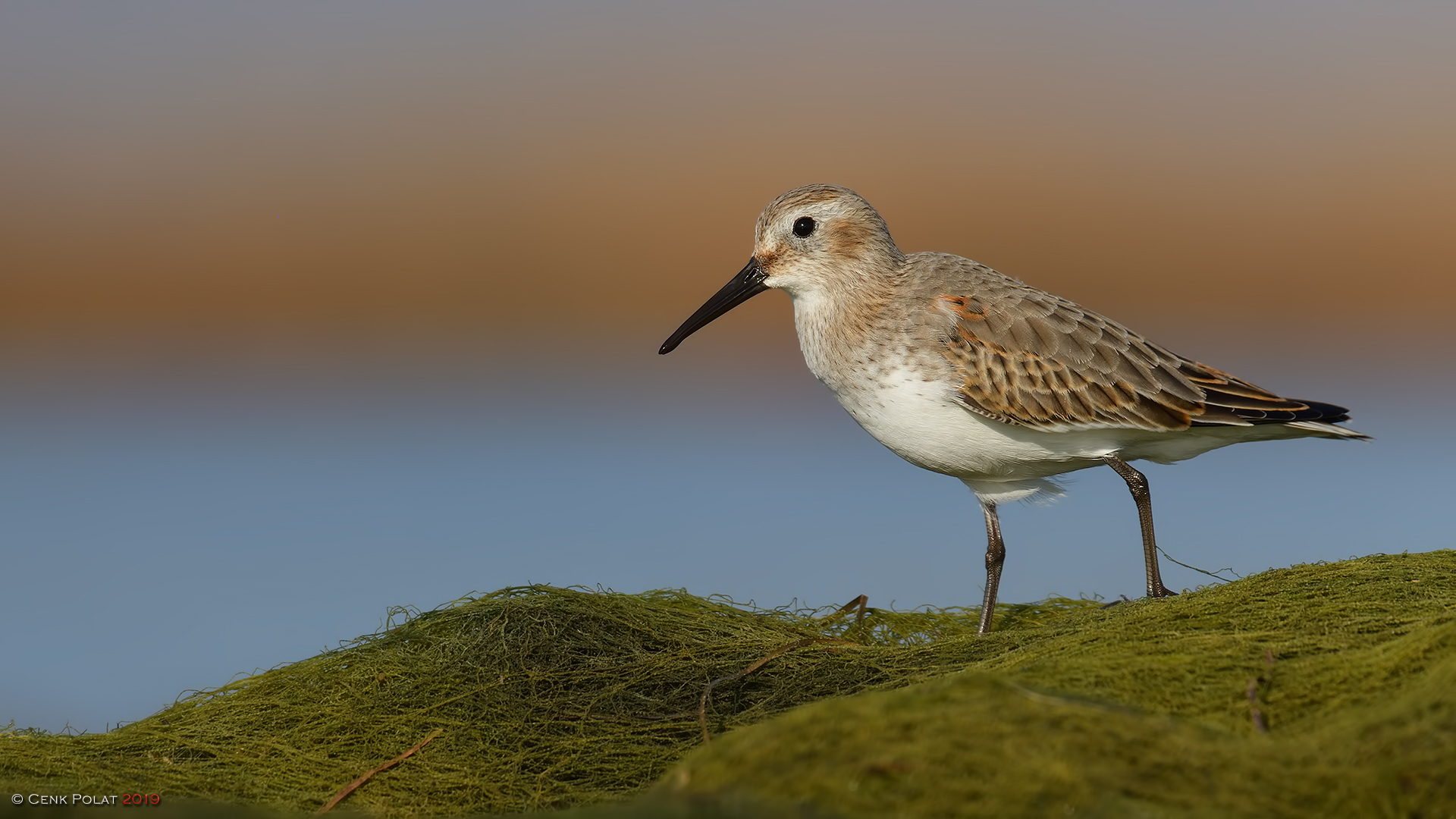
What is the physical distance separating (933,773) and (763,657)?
2655mm

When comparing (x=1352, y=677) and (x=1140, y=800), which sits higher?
(x=1352, y=677)

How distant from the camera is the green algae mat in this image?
7.53ft

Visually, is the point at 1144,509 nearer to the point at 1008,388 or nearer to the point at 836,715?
the point at 1008,388

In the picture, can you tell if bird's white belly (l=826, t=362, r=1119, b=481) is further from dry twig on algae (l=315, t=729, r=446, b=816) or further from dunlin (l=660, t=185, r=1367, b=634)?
dry twig on algae (l=315, t=729, r=446, b=816)

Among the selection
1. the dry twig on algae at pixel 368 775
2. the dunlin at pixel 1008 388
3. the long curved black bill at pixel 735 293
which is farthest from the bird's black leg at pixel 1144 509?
the dry twig on algae at pixel 368 775

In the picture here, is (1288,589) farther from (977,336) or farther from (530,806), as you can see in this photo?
(530,806)

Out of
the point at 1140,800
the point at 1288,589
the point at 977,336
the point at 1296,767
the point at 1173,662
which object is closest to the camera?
the point at 1140,800

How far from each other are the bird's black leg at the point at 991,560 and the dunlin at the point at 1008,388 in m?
0.01

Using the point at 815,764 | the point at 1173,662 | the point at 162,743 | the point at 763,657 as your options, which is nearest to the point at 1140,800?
the point at 815,764

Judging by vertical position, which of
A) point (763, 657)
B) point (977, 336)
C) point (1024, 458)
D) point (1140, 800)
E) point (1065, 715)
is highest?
point (977, 336)

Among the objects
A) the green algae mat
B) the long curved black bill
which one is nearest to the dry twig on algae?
the green algae mat

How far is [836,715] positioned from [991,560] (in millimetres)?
4780

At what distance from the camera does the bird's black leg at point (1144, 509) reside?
20.9ft

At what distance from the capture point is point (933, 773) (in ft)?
7.54
